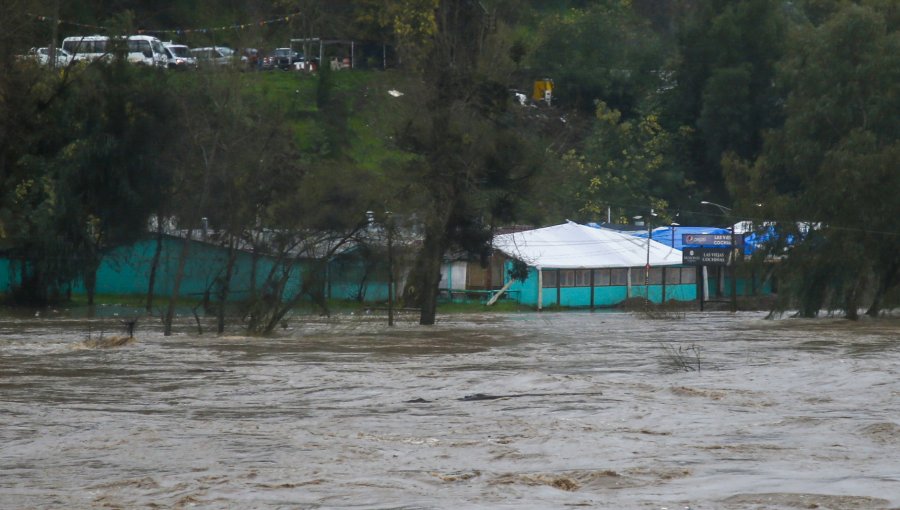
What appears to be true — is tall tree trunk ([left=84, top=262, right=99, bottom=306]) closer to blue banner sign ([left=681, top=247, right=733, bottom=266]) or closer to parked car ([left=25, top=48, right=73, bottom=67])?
parked car ([left=25, top=48, right=73, bottom=67])

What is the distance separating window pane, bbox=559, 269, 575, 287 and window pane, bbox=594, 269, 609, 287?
1.52 meters

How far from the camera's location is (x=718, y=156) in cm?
8819

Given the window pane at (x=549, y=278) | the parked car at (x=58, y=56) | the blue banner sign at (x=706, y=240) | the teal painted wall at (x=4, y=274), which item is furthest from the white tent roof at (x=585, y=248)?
the teal painted wall at (x=4, y=274)

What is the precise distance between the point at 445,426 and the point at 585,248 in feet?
168

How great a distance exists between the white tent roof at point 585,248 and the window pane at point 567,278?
84 cm

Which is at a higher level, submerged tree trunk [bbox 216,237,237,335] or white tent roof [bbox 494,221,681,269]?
white tent roof [bbox 494,221,681,269]

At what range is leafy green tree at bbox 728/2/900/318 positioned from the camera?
163 ft

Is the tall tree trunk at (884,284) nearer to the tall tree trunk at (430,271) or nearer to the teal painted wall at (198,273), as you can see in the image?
the tall tree trunk at (430,271)

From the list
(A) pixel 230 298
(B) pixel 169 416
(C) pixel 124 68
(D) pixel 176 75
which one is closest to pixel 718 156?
(D) pixel 176 75

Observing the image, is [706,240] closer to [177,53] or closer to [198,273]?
[198,273]

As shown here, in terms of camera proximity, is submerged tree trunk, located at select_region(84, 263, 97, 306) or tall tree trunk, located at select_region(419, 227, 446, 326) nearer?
tall tree trunk, located at select_region(419, 227, 446, 326)

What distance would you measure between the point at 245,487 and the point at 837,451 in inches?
279

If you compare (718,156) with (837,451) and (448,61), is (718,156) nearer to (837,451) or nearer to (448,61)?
(448,61)

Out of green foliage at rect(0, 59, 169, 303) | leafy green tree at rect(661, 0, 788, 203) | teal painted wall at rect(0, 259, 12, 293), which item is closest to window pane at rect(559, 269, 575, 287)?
leafy green tree at rect(661, 0, 788, 203)
